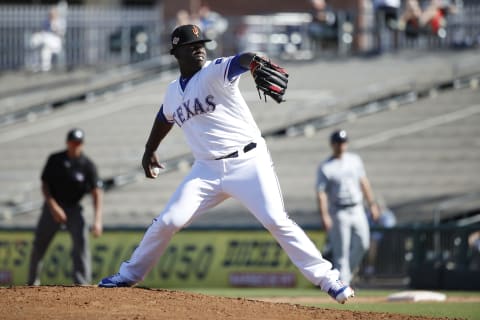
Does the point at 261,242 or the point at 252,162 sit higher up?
the point at 252,162

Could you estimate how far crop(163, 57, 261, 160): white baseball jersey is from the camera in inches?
364

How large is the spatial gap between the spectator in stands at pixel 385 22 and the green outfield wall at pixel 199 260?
993 cm

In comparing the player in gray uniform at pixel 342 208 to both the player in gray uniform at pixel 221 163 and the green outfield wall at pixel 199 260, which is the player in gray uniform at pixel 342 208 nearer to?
the green outfield wall at pixel 199 260

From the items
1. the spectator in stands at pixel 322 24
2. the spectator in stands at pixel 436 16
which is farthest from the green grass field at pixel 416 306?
Result: the spectator in stands at pixel 322 24

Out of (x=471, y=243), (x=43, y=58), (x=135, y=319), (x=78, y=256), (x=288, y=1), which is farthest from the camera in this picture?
(x=288, y=1)

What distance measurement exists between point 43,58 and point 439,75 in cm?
1028

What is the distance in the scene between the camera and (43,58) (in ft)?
94.7

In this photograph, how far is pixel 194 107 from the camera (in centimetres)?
934

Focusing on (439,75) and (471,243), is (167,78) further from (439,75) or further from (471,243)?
(471,243)

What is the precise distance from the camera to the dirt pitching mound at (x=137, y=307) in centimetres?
869

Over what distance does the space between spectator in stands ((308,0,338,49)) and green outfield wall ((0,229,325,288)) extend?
10.2 meters

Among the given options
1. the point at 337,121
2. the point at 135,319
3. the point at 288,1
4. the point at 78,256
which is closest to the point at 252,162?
the point at 135,319

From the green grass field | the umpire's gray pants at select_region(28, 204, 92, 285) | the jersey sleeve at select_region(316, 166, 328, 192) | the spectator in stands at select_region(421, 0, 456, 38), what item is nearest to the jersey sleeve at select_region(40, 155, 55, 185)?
the umpire's gray pants at select_region(28, 204, 92, 285)

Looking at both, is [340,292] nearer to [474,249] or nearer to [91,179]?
[91,179]
